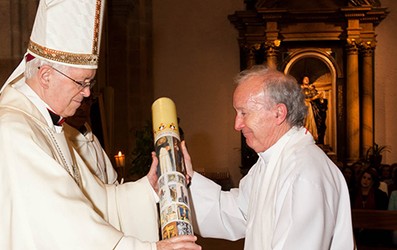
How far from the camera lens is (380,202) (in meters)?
9.64

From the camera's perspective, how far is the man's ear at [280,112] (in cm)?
312

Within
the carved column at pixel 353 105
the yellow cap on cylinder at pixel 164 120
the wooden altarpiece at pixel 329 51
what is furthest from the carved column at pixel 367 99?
the yellow cap on cylinder at pixel 164 120

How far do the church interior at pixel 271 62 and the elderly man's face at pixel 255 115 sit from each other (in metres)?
11.1

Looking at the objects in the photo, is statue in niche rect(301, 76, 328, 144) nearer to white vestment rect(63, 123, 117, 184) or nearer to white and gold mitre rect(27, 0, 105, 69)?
white vestment rect(63, 123, 117, 184)

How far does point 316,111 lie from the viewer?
590 inches

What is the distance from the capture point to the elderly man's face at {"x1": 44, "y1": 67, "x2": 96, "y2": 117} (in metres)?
2.70

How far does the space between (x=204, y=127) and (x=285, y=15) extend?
3.40m

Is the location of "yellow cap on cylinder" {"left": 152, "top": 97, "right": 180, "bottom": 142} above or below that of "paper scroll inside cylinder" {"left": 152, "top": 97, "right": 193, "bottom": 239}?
above

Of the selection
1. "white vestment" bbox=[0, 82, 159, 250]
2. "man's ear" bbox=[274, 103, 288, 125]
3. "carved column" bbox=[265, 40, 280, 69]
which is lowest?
"white vestment" bbox=[0, 82, 159, 250]

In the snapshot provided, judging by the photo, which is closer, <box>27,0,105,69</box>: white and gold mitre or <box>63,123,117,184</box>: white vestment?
<box>27,0,105,69</box>: white and gold mitre

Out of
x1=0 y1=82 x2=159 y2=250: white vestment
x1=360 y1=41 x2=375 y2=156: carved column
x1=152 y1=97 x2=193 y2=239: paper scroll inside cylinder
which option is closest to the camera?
x1=0 y1=82 x2=159 y2=250: white vestment

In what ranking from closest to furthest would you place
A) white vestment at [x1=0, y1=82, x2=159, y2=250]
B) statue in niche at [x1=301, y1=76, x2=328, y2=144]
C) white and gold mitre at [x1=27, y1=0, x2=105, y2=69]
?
white vestment at [x1=0, y1=82, x2=159, y2=250] → white and gold mitre at [x1=27, y1=0, x2=105, y2=69] → statue in niche at [x1=301, y1=76, x2=328, y2=144]

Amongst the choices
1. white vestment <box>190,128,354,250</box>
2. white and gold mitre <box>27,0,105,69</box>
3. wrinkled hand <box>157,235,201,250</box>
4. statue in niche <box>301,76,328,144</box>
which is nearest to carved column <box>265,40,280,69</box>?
statue in niche <box>301,76,328,144</box>

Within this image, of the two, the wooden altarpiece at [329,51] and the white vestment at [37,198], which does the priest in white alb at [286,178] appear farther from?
the wooden altarpiece at [329,51]
